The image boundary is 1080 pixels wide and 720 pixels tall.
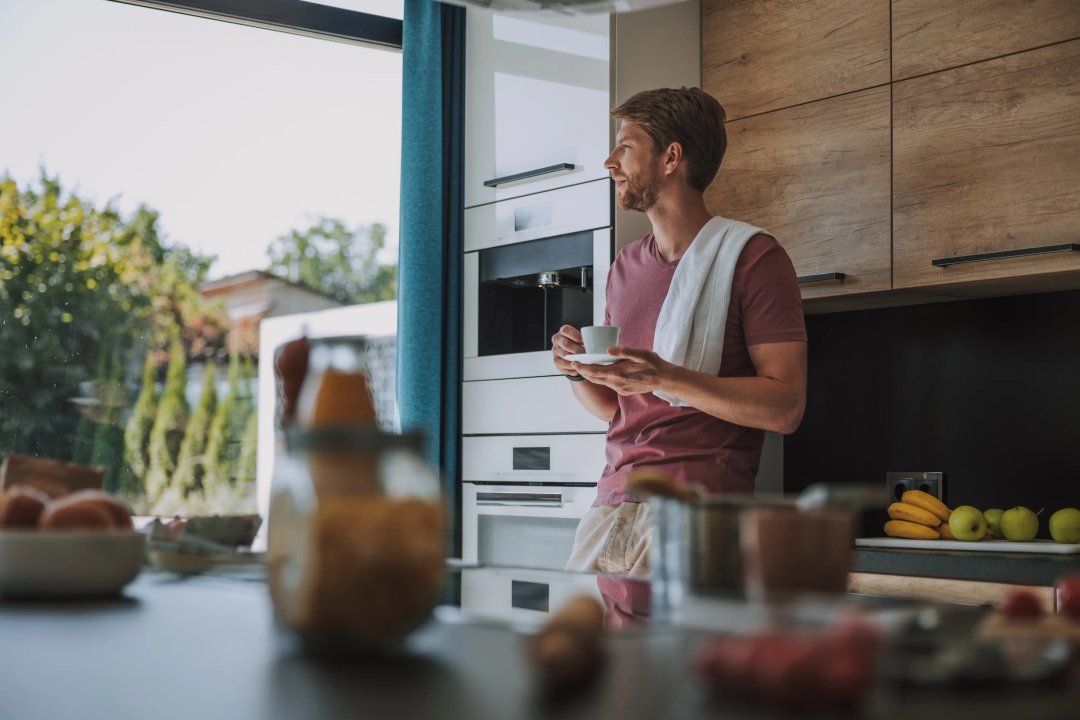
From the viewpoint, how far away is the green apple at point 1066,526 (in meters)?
2.39

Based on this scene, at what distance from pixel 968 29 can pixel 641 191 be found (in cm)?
100

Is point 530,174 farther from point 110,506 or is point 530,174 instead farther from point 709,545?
point 709,545

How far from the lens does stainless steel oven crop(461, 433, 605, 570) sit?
3.02 m

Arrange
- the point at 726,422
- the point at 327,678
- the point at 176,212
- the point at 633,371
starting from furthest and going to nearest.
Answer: the point at 176,212, the point at 726,422, the point at 633,371, the point at 327,678

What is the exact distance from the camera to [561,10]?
1574mm

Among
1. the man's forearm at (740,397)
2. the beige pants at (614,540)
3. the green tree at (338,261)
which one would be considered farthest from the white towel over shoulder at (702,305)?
the green tree at (338,261)

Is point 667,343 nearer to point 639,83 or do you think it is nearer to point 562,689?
point 639,83

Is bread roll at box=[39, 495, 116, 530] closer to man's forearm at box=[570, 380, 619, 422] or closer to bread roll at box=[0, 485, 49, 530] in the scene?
bread roll at box=[0, 485, 49, 530]

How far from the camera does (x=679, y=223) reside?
216cm

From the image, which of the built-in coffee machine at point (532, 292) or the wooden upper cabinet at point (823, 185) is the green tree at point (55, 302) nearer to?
the built-in coffee machine at point (532, 292)

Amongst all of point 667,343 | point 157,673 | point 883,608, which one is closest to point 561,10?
point 667,343

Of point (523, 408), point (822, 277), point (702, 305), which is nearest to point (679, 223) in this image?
point (702, 305)

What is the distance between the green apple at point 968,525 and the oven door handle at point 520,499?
1.00 m

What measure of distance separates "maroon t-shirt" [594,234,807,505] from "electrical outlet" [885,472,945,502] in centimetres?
90
